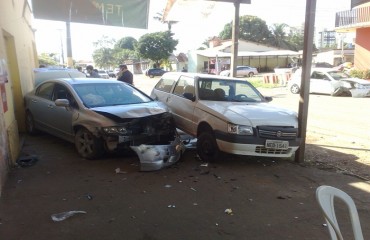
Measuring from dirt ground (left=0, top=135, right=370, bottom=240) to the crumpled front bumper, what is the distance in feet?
0.53

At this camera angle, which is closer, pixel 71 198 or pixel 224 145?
pixel 71 198

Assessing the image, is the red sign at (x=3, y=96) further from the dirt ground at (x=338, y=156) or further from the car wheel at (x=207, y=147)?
the dirt ground at (x=338, y=156)

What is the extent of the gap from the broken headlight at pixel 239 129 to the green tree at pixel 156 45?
5244 cm

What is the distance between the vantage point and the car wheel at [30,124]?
28.1 feet

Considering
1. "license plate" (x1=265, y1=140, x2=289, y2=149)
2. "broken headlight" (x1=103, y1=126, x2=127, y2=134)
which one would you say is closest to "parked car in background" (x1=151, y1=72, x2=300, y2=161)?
"license plate" (x1=265, y1=140, x2=289, y2=149)

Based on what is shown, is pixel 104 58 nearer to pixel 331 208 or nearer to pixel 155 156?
pixel 155 156

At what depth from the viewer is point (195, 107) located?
7.04 m

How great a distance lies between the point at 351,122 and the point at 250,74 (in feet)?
112

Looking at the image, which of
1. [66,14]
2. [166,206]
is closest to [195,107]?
[166,206]

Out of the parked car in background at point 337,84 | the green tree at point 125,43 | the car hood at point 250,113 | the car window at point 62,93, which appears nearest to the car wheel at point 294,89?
the parked car in background at point 337,84

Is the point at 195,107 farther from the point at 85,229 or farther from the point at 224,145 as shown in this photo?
the point at 85,229

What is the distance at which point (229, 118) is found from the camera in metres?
6.20

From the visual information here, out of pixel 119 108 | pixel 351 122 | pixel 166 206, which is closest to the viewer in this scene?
pixel 166 206

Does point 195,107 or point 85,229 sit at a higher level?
point 195,107
